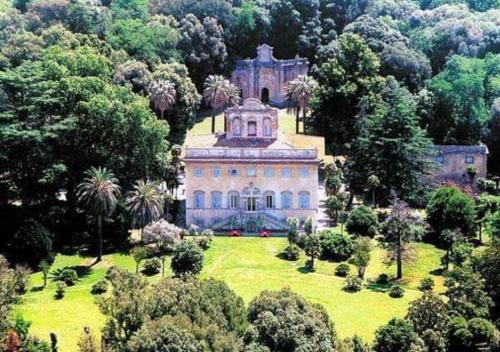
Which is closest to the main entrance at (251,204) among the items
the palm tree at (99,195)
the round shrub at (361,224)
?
the round shrub at (361,224)

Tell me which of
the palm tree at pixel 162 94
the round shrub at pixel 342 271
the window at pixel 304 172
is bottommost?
the round shrub at pixel 342 271

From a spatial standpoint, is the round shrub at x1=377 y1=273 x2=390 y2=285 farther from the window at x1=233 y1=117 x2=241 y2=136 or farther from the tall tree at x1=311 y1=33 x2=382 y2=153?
the tall tree at x1=311 y1=33 x2=382 y2=153

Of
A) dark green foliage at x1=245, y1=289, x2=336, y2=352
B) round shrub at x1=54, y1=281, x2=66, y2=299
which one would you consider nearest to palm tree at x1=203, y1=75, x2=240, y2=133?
round shrub at x1=54, y1=281, x2=66, y2=299

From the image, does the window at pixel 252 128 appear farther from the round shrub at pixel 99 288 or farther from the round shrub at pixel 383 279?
the round shrub at pixel 99 288

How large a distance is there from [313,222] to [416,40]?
4106cm

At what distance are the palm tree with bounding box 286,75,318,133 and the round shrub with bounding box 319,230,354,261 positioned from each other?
96.6 feet

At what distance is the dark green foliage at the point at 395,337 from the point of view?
5134cm

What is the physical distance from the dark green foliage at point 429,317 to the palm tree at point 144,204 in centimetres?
2771

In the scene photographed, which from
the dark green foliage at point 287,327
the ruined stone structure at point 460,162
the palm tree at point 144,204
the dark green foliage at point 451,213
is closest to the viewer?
the dark green foliage at point 287,327

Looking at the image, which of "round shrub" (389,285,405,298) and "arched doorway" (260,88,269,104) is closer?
"round shrub" (389,285,405,298)

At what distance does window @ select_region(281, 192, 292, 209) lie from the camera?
8106 cm

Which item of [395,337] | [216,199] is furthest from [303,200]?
[395,337]

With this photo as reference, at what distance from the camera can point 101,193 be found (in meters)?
72.9

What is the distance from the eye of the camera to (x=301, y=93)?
99.9 metres
